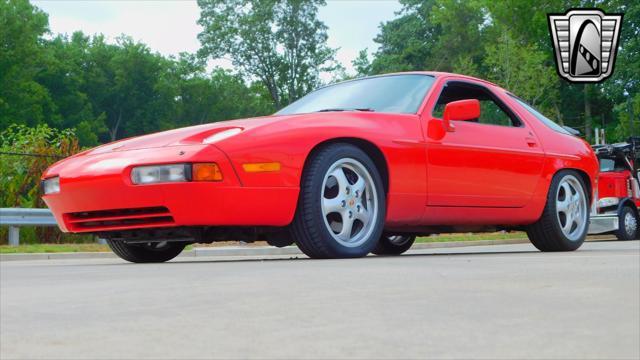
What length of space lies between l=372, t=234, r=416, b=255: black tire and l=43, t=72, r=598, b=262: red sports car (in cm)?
131

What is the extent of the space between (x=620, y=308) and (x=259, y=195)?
289 cm

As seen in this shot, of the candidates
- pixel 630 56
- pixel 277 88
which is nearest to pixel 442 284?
pixel 630 56

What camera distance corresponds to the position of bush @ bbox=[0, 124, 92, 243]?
16.0m

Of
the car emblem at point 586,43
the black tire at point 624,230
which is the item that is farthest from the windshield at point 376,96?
the car emblem at point 586,43

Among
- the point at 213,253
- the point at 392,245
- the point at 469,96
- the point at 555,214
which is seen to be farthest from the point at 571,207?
the point at 213,253

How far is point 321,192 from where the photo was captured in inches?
236

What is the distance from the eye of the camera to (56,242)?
1606 centimetres

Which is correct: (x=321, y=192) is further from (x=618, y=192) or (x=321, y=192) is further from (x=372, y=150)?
(x=618, y=192)

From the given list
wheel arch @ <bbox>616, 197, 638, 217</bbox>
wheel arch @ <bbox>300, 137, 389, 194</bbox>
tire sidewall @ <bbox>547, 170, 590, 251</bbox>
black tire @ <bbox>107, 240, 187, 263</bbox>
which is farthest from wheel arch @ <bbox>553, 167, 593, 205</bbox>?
wheel arch @ <bbox>616, 197, 638, 217</bbox>

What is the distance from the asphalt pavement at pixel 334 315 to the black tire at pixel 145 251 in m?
2.49

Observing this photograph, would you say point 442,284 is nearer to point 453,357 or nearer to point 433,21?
point 453,357

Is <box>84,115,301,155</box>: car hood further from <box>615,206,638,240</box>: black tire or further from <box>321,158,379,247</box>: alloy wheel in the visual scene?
<box>615,206,638,240</box>: black tire

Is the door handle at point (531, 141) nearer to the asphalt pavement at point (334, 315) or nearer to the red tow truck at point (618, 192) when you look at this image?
the asphalt pavement at point (334, 315)

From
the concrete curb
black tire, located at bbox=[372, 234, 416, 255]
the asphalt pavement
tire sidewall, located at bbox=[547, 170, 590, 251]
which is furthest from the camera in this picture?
the concrete curb
